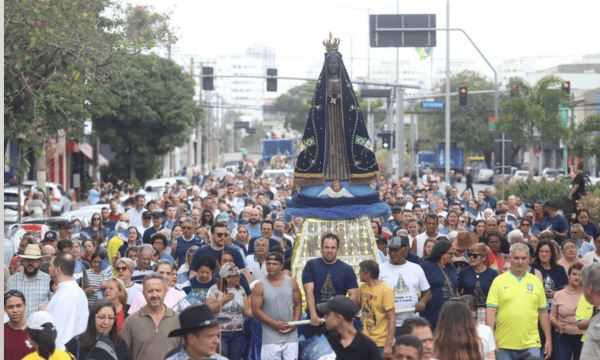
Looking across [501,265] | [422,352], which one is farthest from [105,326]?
[501,265]

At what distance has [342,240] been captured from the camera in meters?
16.8

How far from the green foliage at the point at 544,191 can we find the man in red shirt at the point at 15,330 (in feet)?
76.5

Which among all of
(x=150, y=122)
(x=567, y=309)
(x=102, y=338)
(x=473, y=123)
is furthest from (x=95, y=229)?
(x=473, y=123)

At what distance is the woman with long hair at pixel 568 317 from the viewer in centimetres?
1281

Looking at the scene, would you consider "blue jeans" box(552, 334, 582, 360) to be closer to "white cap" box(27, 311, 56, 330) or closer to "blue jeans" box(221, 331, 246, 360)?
"blue jeans" box(221, 331, 246, 360)

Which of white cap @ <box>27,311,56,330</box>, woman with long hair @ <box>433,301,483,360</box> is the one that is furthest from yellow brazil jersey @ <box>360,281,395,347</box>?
woman with long hair @ <box>433,301,483,360</box>

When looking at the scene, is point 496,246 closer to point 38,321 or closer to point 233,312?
point 233,312

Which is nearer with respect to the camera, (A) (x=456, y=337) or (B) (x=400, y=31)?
(A) (x=456, y=337)

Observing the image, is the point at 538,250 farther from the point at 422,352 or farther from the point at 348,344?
the point at 422,352

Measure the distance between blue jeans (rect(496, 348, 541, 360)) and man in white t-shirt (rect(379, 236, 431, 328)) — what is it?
1255 millimetres

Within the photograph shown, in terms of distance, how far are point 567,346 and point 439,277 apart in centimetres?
159

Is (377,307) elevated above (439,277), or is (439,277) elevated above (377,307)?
(439,277)

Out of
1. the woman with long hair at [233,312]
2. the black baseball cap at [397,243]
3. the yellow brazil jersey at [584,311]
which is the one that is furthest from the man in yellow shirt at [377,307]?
the yellow brazil jersey at [584,311]

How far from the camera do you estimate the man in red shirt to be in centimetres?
1066
